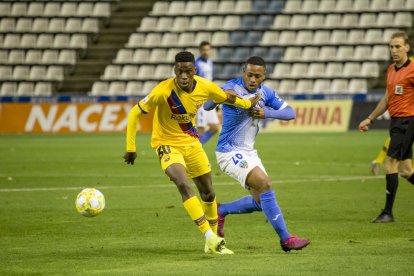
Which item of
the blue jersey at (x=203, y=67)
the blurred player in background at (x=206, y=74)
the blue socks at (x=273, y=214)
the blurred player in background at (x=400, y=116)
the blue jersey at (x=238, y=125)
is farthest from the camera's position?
the blue jersey at (x=203, y=67)

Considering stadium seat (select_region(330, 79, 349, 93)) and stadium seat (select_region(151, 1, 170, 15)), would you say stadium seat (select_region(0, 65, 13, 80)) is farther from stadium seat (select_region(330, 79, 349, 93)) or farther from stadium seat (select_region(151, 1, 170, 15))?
stadium seat (select_region(330, 79, 349, 93))

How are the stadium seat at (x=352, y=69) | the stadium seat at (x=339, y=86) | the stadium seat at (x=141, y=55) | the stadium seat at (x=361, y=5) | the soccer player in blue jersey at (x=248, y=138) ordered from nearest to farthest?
the soccer player in blue jersey at (x=248, y=138) < the stadium seat at (x=339, y=86) < the stadium seat at (x=352, y=69) < the stadium seat at (x=361, y=5) < the stadium seat at (x=141, y=55)

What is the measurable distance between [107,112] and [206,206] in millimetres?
24043

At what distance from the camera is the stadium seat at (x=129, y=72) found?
38.8 metres

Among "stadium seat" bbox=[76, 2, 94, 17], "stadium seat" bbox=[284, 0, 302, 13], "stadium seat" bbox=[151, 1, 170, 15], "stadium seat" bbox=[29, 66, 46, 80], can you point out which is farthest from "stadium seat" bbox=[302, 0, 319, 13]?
"stadium seat" bbox=[29, 66, 46, 80]

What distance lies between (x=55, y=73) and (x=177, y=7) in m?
5.60

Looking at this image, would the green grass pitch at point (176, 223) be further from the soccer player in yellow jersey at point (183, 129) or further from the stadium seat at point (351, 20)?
the stadium seat at point (351, 20)

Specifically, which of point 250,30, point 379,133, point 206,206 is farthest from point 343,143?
point 206,206

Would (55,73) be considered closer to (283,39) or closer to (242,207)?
(283,39)

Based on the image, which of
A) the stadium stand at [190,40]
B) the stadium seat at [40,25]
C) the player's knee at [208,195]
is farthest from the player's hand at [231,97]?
the stadium seat at [40,25]

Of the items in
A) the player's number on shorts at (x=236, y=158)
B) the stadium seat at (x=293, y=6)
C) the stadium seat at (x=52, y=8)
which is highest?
the stadium seat at (x=293, y=6)

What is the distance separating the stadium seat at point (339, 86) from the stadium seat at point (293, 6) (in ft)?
12.5

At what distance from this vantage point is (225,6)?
3934cm

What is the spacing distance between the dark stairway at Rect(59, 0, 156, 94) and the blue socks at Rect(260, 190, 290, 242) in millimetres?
30330
